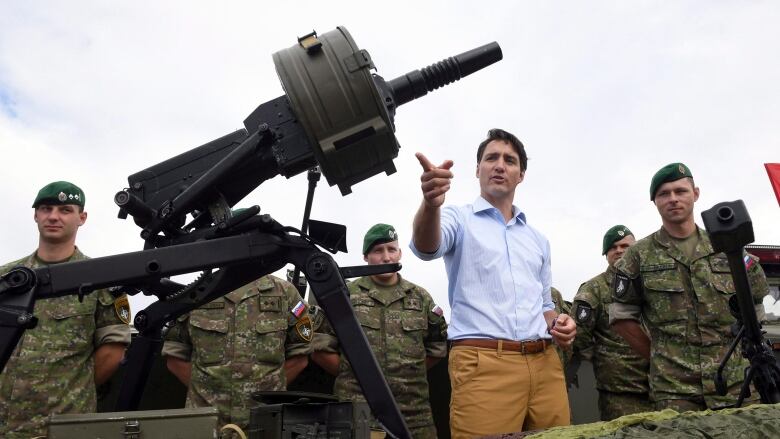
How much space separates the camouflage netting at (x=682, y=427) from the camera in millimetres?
1509

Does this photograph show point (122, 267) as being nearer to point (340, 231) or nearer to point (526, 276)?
point (340, 231)

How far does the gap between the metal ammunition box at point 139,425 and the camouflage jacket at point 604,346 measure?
13.6ft

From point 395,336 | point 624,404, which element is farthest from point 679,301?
point 395,336

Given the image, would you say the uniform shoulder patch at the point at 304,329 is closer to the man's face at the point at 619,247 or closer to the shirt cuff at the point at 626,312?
the shirt cuff at the point at 626,312

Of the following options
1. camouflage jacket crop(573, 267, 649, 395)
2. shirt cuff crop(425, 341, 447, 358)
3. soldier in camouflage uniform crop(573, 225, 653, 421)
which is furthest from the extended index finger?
camouflage jacket crop(573, 267, 649, 395)

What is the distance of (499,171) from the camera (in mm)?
3311

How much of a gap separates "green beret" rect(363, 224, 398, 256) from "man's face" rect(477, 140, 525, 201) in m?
2.11

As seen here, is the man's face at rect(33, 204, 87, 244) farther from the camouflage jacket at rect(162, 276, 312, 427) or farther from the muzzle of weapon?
the muzzle of weapon

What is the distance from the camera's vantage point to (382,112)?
84.7 inches

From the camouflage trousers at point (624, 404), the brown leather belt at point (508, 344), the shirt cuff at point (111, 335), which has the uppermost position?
the shirt cuff at point (111, 335)

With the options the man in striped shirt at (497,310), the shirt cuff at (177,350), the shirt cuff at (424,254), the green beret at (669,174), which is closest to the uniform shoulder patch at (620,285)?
the green beret at (669,174)

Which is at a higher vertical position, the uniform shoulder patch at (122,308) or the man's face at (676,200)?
the man's face at (676,200)

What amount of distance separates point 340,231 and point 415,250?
0.67 metres

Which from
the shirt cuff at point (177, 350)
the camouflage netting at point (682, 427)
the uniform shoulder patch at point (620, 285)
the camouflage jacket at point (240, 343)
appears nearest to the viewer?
the camouflage netting at point (682, 427)
